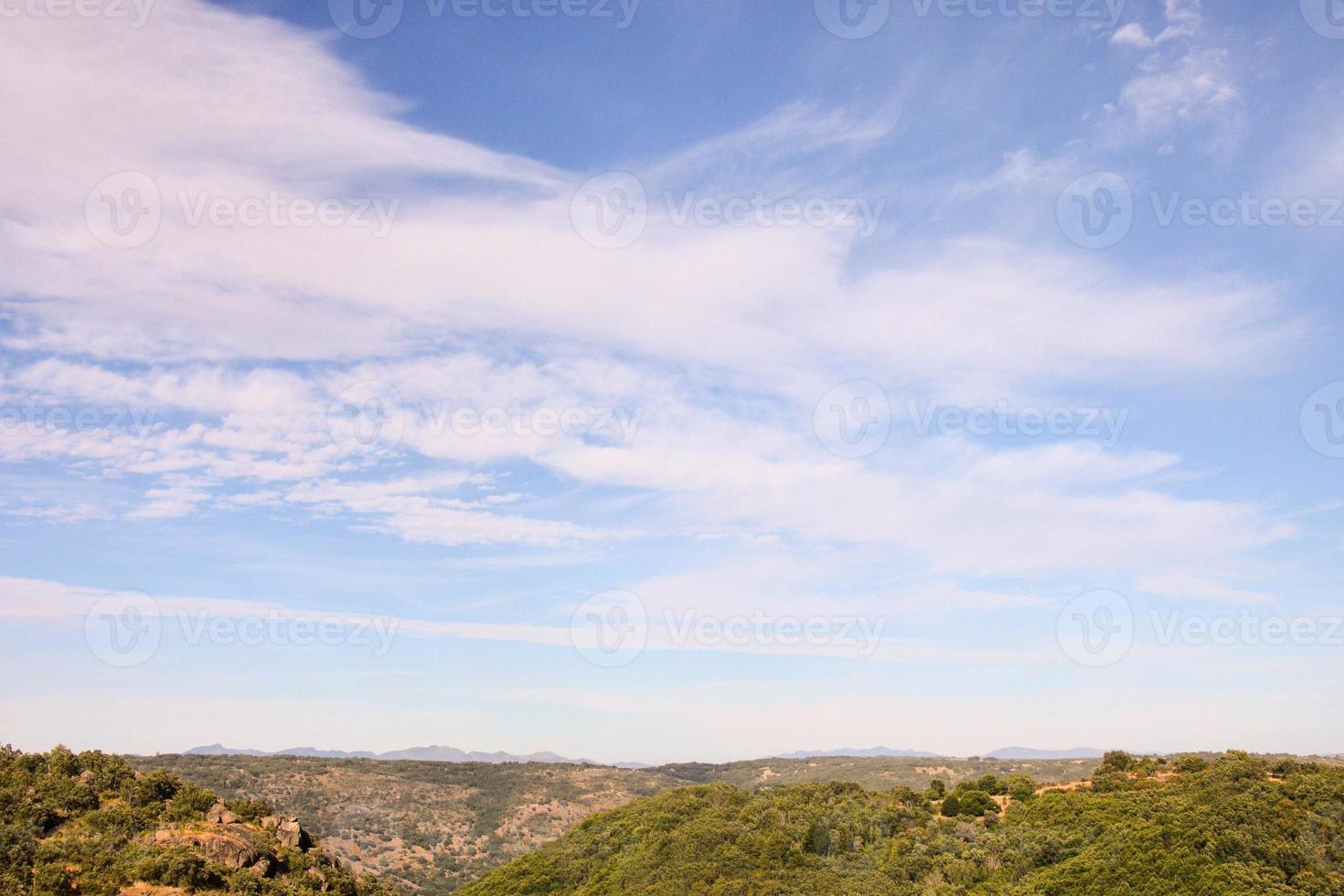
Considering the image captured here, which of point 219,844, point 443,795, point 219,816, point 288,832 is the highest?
point 219,816

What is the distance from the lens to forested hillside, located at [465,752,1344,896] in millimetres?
46312

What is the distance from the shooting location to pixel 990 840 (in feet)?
192

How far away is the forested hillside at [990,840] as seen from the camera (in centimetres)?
4631

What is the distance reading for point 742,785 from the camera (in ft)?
560

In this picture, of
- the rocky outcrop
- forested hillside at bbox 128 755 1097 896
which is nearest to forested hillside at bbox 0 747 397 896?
the rocky outcrop

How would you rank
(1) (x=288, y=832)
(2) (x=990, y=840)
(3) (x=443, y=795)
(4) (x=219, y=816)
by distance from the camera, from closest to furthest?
1. (4) (x=219, y=816)
2. (1) (x=288, y=832)
3. (2) (x=990, y=840)
4. (3) (x=443, y=795)

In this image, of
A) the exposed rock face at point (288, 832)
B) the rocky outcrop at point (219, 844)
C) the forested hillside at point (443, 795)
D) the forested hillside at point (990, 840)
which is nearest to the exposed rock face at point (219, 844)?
the rocky outcrop at point (219, 844)

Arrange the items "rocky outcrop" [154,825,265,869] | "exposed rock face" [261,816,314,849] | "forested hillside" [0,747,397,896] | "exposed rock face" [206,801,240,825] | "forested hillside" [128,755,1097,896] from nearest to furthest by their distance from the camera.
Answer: "forested hillside" [0,747,397,896] < "rocky outcrop" [154,825,265,869] < "exposed rock face" [206,801,240,825] < "exposed rock face" [261,816,314,849] < "forested hillside" [128,755,1097,896]

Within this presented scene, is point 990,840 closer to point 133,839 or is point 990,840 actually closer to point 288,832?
point 288,832

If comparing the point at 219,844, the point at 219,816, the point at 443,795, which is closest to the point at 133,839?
the point at 219,844

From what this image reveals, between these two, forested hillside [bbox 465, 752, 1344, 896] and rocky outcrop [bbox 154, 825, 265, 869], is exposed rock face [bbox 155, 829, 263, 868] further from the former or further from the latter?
forested hillside [bbox 465, 752, 1344, 896]

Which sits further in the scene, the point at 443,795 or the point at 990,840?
the point at 443,795

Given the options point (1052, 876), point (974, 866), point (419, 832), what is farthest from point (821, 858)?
point (419, 832)

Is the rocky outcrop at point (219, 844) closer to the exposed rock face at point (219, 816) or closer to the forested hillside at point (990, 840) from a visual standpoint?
the exposed rock face at point (219, 816)
